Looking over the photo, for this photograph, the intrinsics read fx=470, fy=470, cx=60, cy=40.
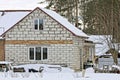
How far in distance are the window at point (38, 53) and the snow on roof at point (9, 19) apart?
3.46 m

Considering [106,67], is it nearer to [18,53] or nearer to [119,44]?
[119,44]

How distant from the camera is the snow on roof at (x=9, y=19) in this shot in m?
41.4

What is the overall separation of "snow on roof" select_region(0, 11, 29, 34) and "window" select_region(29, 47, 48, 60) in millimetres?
3458

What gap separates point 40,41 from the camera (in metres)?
39.1

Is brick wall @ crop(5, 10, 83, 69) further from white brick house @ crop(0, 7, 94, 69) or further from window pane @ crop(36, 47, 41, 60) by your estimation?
window pane @ crop(36, 47, 41, 60)

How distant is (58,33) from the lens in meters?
39.2

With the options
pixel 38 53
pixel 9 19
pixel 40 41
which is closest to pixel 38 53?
pixel 38 53

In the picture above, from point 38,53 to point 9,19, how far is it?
20.2 feet

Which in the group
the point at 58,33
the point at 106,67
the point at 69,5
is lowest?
the point at 106,67

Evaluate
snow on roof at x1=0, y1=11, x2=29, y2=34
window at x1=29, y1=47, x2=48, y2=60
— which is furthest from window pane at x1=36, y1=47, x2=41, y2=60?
snow on roof at x1=0, y1=11, x2=29, y2=34

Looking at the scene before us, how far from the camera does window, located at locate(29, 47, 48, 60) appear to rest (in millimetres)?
38719

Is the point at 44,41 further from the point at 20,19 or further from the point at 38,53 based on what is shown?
the point at 20,19

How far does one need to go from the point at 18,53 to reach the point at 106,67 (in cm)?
855

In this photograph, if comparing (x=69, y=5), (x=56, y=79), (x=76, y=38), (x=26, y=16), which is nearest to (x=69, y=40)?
(x=76, y=38)
